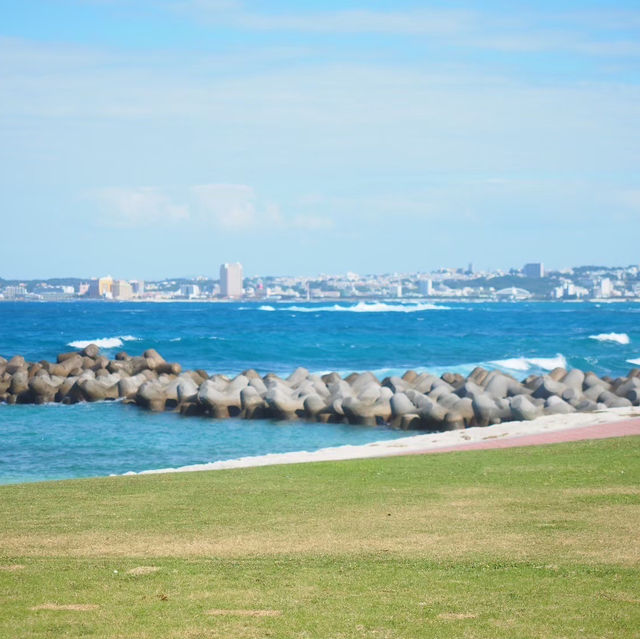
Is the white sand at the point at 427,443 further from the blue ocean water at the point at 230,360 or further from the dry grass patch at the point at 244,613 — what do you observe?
the dry grass patch at the point at 244,613

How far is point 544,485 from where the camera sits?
41.5 feet

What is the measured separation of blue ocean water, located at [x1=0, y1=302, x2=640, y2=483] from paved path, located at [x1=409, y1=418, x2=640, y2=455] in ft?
17.6

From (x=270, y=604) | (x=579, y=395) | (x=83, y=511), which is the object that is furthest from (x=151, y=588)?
(x=579, y=395)

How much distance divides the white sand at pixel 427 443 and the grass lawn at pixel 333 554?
3.58 meters

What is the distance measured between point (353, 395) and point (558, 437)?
36.4 feet

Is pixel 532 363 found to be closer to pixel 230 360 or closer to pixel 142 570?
pixel 230 360

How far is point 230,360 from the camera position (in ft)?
174

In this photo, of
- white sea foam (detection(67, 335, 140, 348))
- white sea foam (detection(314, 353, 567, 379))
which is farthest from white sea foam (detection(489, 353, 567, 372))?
white sea foam (detection(67, 335, 140, 348))

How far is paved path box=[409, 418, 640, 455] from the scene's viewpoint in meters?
17.7

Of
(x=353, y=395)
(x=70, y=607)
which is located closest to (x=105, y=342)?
(x=353, y=395)

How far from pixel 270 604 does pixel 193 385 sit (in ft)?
76.4

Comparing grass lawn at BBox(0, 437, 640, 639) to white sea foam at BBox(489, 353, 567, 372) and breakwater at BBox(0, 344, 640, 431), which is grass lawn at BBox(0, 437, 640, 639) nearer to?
breakwater at BBox(0, 344, 640, 431)

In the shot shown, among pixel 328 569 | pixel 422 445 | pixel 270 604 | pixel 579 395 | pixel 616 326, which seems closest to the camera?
pixel 270 604

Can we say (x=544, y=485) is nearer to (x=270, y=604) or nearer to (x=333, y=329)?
(x=270, y=604)
